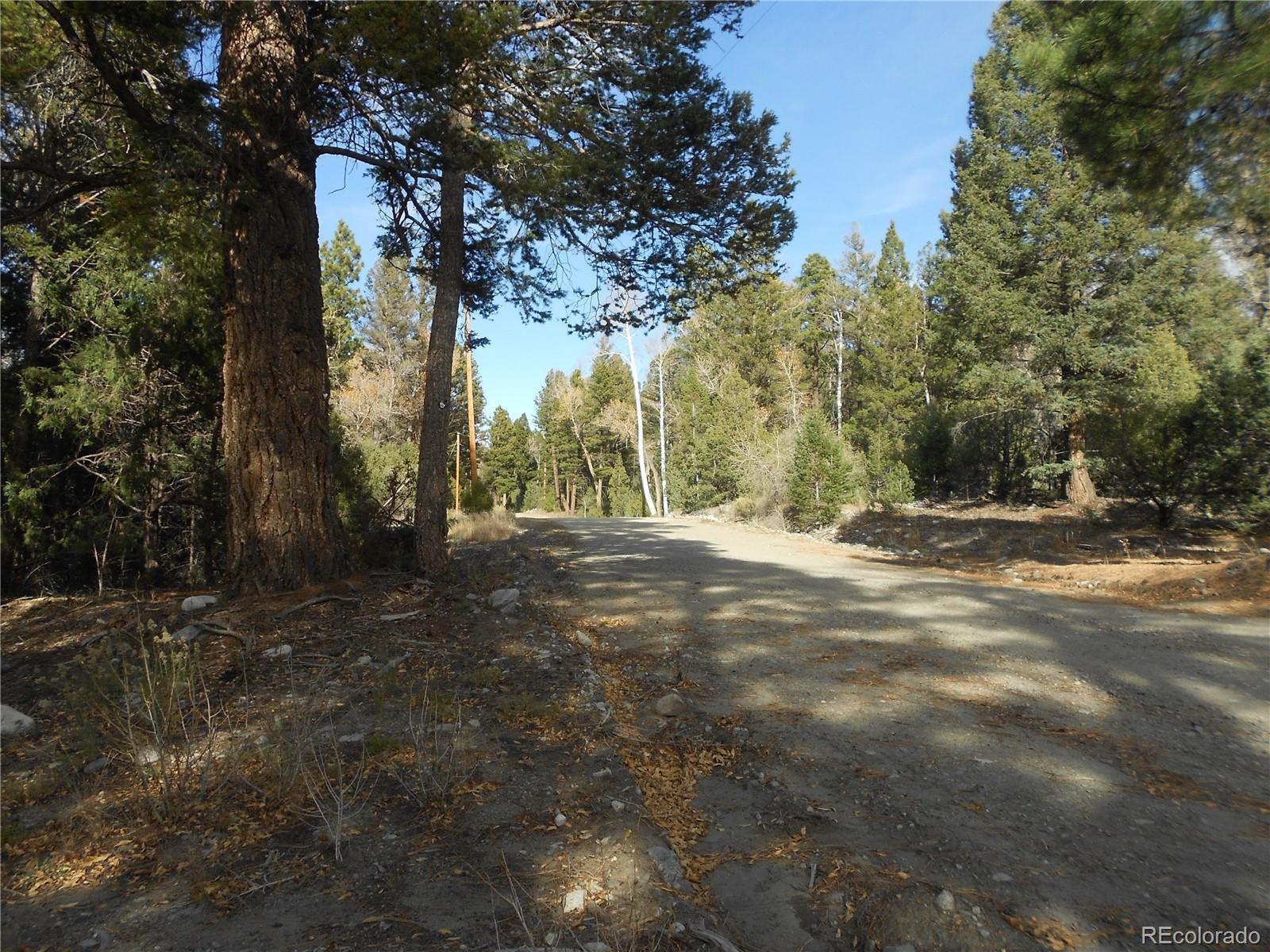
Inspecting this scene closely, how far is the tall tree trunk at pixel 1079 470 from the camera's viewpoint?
19328 millimetres

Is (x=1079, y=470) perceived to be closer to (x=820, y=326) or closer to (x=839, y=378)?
(x=839, y=378)

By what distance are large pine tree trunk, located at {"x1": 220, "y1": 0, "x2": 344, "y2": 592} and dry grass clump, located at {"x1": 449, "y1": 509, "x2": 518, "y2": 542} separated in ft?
25.3

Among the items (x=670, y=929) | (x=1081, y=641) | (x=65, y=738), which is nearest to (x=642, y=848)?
(x=670, y=929)

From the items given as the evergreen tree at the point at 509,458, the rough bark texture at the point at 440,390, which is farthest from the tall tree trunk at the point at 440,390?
the evergreen tree at the point at 509,458

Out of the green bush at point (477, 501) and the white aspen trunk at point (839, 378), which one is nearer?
the green bush at point (477, 501)

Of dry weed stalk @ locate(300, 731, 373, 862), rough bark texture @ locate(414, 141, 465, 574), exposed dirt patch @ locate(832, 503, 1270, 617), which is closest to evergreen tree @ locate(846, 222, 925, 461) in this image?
exposed dirt patch @ locate(832, 503, 1270, 617)

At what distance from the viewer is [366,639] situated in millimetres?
5672

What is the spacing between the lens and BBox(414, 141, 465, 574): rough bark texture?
8180mm

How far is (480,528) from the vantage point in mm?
15867

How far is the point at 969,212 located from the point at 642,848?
2284cm

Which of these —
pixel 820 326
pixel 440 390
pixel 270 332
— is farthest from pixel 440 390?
pixel 820 326

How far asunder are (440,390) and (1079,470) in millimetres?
18069

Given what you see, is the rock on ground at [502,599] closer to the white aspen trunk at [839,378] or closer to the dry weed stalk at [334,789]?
the dry weed stalk at [334,789]

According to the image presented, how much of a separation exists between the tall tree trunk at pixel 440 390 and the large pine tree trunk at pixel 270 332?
1.37 metres
